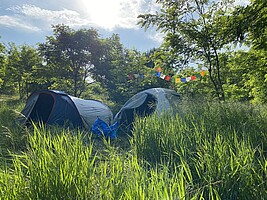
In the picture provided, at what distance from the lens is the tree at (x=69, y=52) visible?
1212 centimetres

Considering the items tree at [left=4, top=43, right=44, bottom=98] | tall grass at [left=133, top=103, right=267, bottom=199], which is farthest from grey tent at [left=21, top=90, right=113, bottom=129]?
tree at [left=4, top=43, right=44, bottom=98]

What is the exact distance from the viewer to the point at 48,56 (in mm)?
12438

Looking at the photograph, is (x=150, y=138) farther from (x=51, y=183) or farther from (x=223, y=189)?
(x=51, y=183)

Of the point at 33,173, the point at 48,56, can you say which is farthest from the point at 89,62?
the point at 33,173

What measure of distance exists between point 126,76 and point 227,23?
30.7 ft

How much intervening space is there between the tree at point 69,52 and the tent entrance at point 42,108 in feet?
16.7

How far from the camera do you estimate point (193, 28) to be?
6.05 meters

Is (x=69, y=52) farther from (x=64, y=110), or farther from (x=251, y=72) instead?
(x=251, y=72)

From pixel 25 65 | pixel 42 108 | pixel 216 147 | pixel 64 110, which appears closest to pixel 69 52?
pixel 25 65

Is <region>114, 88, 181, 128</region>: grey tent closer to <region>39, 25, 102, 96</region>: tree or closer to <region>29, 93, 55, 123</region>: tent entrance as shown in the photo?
<region>29, 93, 55, 123</region>: tent entrance

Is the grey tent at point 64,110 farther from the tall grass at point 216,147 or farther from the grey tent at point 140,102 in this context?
the tall grass at point 216,147

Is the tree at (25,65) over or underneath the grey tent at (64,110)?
over

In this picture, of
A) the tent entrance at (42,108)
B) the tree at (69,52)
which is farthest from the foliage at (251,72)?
the tree at (69,52)

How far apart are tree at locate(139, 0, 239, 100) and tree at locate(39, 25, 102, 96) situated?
6757mm
